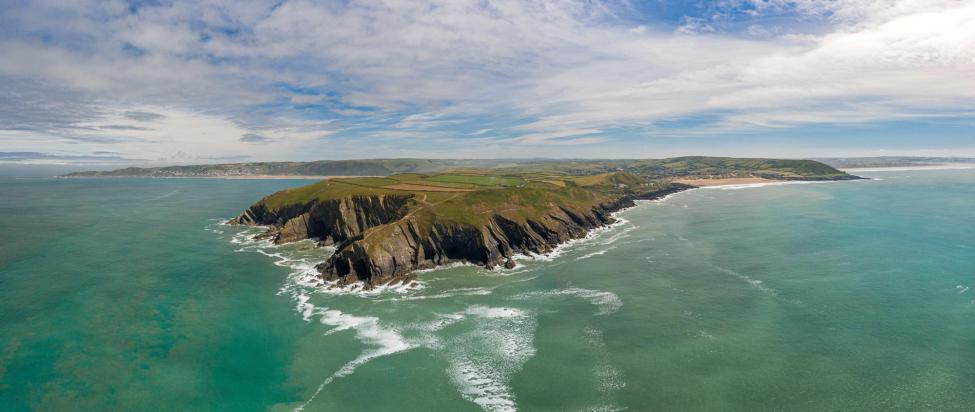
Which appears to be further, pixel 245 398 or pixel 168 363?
pixel 168 363

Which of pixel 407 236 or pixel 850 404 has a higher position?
pixel 407 236

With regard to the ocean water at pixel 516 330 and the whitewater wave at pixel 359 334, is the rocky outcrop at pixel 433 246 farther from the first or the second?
the whitewater wave at pixel 359 334

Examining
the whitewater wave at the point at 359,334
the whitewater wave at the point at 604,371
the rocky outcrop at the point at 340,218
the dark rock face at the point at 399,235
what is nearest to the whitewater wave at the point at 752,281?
the whitewater wave at the point at 604,371

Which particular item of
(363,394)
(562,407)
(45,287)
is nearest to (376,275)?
(363,394)

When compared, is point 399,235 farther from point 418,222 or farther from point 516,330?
point 516,330

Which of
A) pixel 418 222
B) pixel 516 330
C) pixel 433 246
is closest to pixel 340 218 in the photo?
pixel 418 222

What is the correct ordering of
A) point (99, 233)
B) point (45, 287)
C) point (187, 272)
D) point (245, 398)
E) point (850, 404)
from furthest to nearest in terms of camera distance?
point (99, 233) < point (187, 272) < point (45, 287) < point (245, 398) < point (850, 404)

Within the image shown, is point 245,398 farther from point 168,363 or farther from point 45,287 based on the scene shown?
point 45,287
